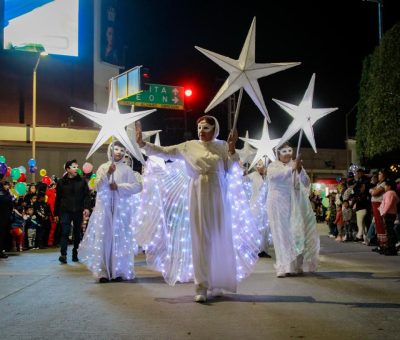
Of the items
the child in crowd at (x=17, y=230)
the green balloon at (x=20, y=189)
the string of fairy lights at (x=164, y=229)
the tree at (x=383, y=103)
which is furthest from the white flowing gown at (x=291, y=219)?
the green balloon at (x=20, y=189)

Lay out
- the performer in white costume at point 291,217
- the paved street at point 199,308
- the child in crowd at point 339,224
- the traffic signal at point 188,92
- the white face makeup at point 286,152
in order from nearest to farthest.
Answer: the paved street at point 199,308, the performer in white costume at point 291,217, the white face makeup at point 286,152, the child in crowd at point 339,224, the traffic signal at point 188,92

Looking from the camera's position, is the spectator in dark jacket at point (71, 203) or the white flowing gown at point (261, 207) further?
the white flowing gown at point (261, 207)

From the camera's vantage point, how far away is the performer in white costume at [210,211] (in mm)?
6422

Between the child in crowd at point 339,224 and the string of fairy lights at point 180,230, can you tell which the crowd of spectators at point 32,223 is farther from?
the child in crowd at point 339,224

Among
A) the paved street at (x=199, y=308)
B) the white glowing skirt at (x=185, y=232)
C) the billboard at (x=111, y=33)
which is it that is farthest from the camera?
the billboard at (x=111, y=33)

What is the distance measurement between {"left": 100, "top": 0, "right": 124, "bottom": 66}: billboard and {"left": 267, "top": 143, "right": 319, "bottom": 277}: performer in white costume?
25811 mm

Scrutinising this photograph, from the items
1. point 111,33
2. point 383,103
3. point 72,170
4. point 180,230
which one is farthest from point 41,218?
point 111,33

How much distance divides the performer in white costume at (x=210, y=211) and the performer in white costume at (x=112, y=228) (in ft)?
6.31

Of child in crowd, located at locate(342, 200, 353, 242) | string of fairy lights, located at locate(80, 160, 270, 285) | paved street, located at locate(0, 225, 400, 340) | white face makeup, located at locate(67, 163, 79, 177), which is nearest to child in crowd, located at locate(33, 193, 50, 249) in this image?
white face makeup, located at locate(67, 163, 79, 177)

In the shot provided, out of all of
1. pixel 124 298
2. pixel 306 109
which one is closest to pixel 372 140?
pixel 306 109

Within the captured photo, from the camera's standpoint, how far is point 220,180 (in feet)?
21.7

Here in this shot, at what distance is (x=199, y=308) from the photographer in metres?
5.80

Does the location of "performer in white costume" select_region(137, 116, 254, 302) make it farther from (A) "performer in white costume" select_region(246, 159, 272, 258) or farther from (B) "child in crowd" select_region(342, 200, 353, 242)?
(B) "child in crowd" select_region(342, 200, 353, 242)

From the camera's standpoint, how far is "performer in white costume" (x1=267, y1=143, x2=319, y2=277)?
334 inches
